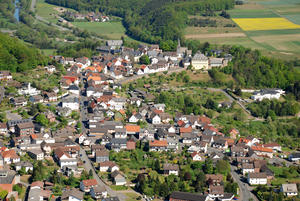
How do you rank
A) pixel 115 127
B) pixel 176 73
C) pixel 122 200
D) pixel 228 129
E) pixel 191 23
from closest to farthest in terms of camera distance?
1. pixel 122 200
2. pixel 115 127
3. pixel 228 129
4. pixel 176 73
5. pixel 191 23

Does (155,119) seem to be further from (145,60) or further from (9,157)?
(145,60)

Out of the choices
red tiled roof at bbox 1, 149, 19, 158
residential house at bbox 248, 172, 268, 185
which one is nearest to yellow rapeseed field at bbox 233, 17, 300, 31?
residential house at bbox 248, 172, 268, 185

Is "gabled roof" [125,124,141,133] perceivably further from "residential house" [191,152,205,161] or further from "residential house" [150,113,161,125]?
"residential house" [191,152,205,161]

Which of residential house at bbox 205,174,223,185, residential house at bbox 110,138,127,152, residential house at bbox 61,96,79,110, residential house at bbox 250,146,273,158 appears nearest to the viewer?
residential house at bbox 205,174,223,185

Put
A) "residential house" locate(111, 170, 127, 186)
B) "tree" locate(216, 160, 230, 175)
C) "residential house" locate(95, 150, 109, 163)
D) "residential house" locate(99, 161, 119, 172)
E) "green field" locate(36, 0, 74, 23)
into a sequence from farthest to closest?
"green field" locate(36, 0, 74, 23), "tree" locate(216, 160, 230, 175), "residential house" locate(95, 150, 109, 163), "residential house" locate(99, 161, 119, 172), "residential house" locate(111, 170, 127, 186)

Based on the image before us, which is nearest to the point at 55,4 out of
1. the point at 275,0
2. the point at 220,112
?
the point at 275,0

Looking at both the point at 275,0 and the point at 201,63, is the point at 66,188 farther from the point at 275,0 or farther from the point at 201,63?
the point at 275,0

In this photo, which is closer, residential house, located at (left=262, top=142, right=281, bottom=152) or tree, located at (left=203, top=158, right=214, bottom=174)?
tree, located at (left=203, top=158, right=214, bottom=174)

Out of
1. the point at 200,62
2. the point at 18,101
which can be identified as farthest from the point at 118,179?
the point at 200,62
